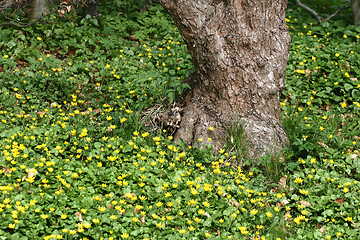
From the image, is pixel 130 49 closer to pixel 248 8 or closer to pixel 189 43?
pixel 189 43

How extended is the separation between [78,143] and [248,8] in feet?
7.34

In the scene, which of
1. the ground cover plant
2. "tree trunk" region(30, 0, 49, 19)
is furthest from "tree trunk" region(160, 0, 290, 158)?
"tree trunk" region(30, 0, 49, 19)

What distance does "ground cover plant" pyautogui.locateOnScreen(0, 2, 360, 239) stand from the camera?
3275 mm

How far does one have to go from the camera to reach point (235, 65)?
4.07m

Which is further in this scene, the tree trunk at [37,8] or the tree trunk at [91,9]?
the tree trunk at [91,9]

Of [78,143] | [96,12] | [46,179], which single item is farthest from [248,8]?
[96,12]

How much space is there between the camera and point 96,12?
644cm

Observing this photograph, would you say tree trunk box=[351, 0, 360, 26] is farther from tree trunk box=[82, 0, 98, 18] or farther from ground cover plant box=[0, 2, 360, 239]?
tree trunk box=[82, 0, 98, 18]

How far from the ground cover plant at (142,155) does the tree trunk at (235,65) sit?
0.20m

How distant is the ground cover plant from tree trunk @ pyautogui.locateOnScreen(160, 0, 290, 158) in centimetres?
20

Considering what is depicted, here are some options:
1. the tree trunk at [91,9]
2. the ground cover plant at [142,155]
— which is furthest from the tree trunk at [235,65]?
the tree trunk at [91,9]

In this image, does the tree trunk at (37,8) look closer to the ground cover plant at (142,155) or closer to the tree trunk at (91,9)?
the ground cover plant at (142,155)

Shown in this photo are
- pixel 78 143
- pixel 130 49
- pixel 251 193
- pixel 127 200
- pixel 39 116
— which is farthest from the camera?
pixel 130 49

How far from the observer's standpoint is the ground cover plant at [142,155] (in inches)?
129
